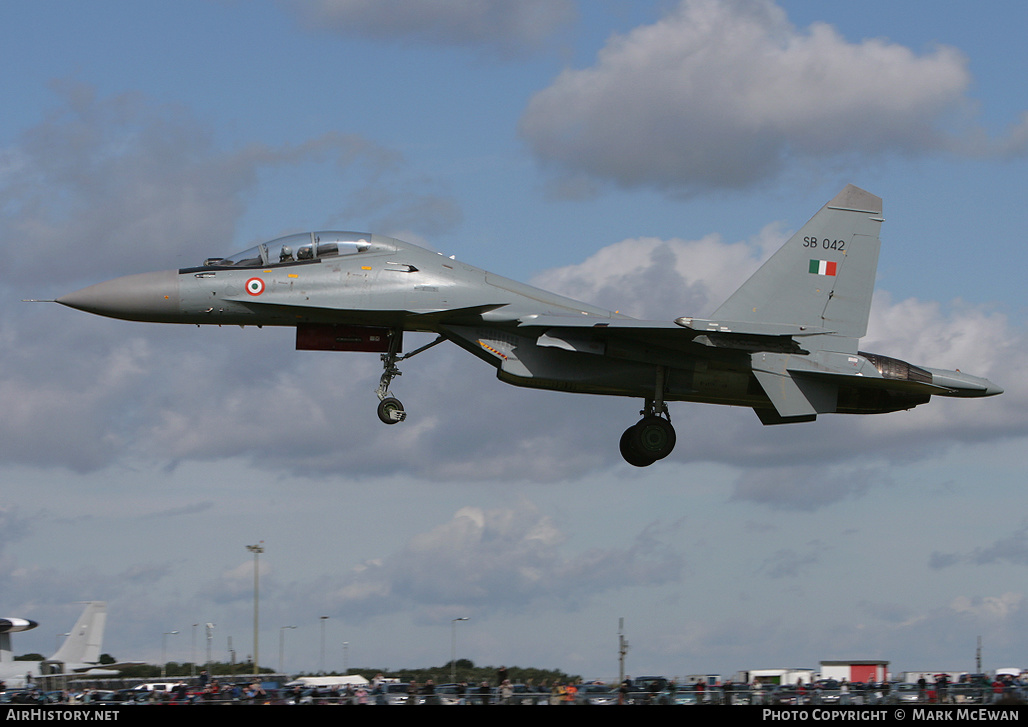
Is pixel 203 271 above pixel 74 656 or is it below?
above

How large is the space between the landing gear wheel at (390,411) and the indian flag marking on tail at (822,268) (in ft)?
29.7

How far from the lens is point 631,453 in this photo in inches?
904

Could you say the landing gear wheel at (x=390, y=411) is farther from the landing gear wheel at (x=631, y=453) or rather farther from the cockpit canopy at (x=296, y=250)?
the landing gear wheel at (x=631, y=453)

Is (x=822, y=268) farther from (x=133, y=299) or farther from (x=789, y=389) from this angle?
(x=133, y=299)

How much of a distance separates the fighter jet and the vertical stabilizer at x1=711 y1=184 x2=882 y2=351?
29 millimetres

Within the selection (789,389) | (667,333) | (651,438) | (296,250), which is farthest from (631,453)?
(296,250)

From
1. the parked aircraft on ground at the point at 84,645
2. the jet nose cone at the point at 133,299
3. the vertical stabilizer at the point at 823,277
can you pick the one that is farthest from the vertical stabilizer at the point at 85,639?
the vertical stabilizer at the point at 823,277

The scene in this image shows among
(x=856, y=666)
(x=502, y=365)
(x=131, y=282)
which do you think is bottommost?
(x=856, y=666)

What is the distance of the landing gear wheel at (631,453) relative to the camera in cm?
2292

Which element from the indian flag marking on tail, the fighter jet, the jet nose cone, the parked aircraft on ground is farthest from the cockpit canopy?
the parked aircraft on ground
